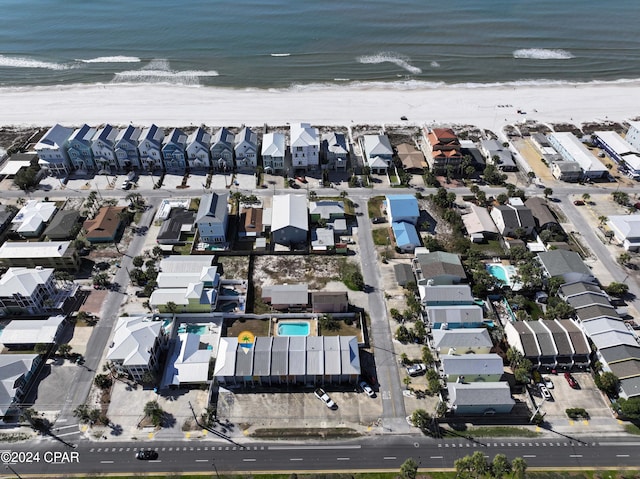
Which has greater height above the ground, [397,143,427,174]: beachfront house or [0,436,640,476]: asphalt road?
[397,143,427,174]: beachfront house

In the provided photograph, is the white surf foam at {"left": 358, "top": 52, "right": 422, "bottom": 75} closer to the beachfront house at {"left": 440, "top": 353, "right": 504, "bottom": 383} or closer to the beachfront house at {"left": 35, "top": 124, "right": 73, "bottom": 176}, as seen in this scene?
the beachfront house at {"left": 35, "top": 124, "right": 73, "bottom": 176}

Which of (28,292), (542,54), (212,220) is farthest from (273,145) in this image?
(542,54)

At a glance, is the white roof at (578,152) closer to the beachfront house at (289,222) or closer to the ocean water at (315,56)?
the ocean water at (315,56)

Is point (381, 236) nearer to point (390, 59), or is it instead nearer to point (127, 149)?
point (127, 149)

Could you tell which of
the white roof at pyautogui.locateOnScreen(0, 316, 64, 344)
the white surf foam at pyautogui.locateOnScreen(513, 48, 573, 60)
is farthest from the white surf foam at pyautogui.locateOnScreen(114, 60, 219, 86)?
the white surf foam at pyautogui.locateOnScreen(513, 48, 573, 60)

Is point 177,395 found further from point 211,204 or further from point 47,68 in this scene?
point 47,68

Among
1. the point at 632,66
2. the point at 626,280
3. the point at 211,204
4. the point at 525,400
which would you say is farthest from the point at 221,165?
the point at 632,66
